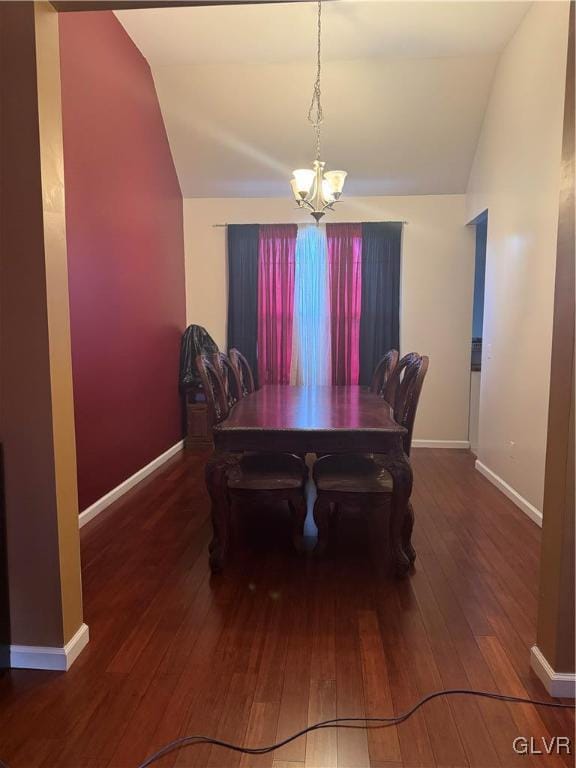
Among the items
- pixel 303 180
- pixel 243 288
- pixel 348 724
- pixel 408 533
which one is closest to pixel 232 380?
pixel 303 180

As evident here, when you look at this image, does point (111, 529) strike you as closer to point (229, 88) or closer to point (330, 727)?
point (330, 727)

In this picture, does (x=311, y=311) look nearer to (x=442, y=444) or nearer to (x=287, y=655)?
(x=442, y=444)

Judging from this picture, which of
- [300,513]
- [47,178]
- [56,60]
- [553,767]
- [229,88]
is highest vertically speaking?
[229,88]

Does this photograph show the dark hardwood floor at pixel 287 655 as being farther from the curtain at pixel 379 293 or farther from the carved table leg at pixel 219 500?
the curtain at pixel 379 293

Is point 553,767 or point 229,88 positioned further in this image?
point 229,88

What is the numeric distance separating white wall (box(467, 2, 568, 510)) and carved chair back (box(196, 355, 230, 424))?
1.96 meters

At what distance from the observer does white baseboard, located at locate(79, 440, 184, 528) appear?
3.11 metres

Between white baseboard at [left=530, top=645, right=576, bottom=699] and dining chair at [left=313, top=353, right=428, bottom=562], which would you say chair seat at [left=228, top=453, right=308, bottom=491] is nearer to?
dining chair at [left=313, top=353, right=428, bottom=562]

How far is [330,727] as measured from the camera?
149cm

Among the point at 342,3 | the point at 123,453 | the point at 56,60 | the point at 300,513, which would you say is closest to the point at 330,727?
the point at 300,513

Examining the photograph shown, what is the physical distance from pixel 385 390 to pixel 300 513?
1.36 meters

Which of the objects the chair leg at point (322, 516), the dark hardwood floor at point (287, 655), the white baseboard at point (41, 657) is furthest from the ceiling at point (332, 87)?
the white baseboard at point (41, 657)

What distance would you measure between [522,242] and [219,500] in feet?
8.74

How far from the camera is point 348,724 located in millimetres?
1505
